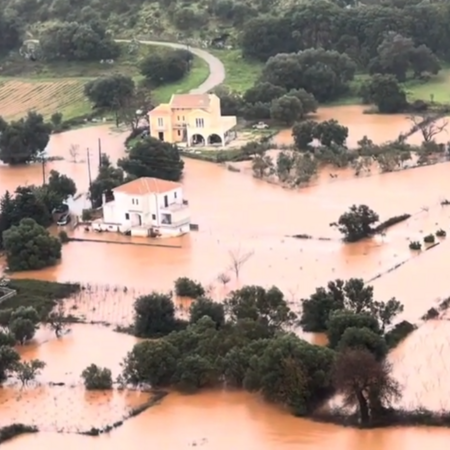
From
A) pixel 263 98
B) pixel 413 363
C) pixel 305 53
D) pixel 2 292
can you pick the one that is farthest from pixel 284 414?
pixel 305 53

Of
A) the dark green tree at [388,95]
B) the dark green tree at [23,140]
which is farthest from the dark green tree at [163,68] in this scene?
the dark green tree at [23,140]

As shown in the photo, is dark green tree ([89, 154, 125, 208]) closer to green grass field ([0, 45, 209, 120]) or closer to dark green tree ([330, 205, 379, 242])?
dark green tree ([330, 205, 379, 242])

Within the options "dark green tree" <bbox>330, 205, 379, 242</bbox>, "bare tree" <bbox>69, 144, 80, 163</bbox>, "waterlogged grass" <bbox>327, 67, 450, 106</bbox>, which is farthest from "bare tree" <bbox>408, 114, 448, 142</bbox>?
"bare tree" <bbox>69, 144, 80, 163</bbox>

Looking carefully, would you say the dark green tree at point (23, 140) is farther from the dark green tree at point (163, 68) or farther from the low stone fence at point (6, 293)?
the low stone fence at point (6, 293)

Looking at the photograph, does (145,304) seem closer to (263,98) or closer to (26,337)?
(26,337)

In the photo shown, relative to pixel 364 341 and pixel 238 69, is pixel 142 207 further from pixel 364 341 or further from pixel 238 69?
pixel 238 69

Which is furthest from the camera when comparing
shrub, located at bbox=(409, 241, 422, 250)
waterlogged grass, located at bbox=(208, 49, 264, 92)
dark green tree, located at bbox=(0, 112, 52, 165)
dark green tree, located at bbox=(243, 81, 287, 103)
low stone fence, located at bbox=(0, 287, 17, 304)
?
waterlogged grass, located at bbox=(208, 49, 264, 92)
